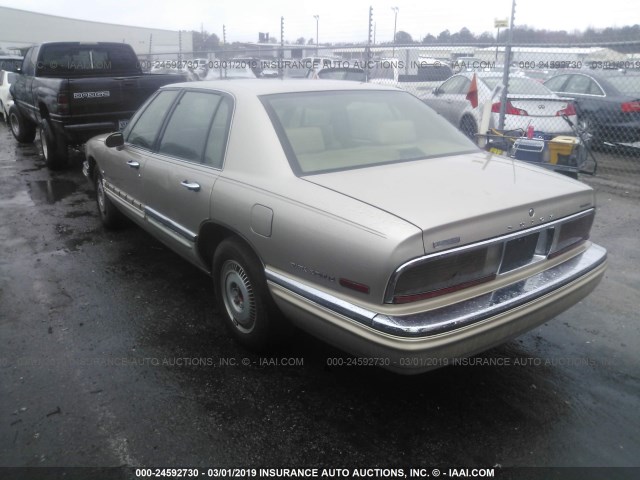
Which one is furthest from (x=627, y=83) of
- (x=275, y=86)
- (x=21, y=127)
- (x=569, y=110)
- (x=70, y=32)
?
(x=70, y=32)

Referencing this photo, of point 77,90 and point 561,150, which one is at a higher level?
point 77,90

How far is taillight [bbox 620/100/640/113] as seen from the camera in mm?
9844

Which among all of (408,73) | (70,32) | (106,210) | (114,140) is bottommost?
(106,210)

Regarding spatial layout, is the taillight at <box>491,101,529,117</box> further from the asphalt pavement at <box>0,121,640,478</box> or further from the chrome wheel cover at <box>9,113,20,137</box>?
the chrome wheel cover at <box>9,113,20,137</box>

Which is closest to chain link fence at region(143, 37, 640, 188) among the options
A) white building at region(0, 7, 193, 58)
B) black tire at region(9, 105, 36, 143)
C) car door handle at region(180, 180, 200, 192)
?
car door handle at region(180, 180, 200, 192)

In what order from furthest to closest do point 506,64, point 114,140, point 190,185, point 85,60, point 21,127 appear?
point 21,127, point 85,60, point 506,64, point 114,140, point 190,185

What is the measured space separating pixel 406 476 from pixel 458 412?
0.56m

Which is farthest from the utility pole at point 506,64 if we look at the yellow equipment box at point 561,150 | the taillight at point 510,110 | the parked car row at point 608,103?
the parked car row at point 608,103

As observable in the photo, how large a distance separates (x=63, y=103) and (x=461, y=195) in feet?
22.2

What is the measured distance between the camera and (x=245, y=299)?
316 centimetres

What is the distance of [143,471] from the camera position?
7.73ft

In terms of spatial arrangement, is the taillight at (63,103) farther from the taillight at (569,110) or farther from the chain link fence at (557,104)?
the taillight at (569,110)

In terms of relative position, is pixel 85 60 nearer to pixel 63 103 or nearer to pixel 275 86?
pixel 63 103

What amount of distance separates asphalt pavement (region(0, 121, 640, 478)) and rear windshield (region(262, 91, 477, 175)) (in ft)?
4.05
